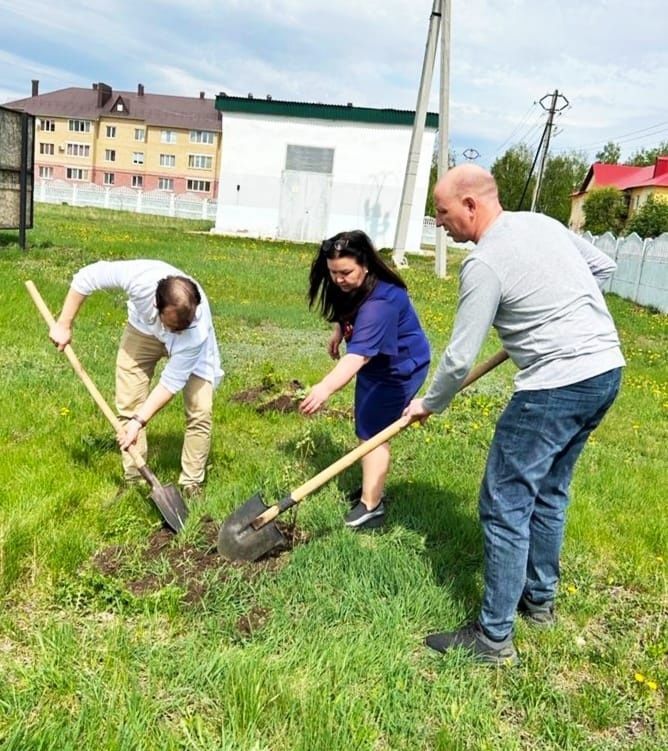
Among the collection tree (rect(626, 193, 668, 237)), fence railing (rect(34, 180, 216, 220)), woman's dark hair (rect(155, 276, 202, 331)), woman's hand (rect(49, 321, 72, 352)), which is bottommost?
fence railing (rect(34, 180, 216, 220))

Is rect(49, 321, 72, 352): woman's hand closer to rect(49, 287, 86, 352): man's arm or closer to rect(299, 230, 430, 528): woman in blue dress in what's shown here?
rect(49, 287, 86, 352): man's arm

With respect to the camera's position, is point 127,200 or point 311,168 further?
point 127,200

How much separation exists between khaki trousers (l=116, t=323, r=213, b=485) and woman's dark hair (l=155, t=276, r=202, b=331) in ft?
2.01

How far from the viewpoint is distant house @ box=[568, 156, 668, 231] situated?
49531mm

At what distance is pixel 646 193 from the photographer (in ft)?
166

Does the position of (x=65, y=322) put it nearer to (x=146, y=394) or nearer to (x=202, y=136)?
(x=146, y=394)

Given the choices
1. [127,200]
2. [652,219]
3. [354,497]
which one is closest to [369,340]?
[354,497]

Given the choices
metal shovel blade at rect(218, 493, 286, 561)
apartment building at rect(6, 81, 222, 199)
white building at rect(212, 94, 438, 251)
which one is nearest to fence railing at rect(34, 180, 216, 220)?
white building at rect(212, 94, 438, 251)

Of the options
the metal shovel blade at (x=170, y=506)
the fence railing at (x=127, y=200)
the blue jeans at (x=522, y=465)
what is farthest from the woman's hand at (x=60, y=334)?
the fence railing at (x=127, y=200)

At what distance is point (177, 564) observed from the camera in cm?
327

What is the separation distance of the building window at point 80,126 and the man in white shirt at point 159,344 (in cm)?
7036

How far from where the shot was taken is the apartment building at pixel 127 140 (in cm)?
6588

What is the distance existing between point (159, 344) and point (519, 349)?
214cm

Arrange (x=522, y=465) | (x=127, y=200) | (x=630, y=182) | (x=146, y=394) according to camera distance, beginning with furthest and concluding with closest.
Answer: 1. (x=630, y=182)
2. (x=127, y=200)
3. (x=146, y=394)
4. (x=522, y=465)
